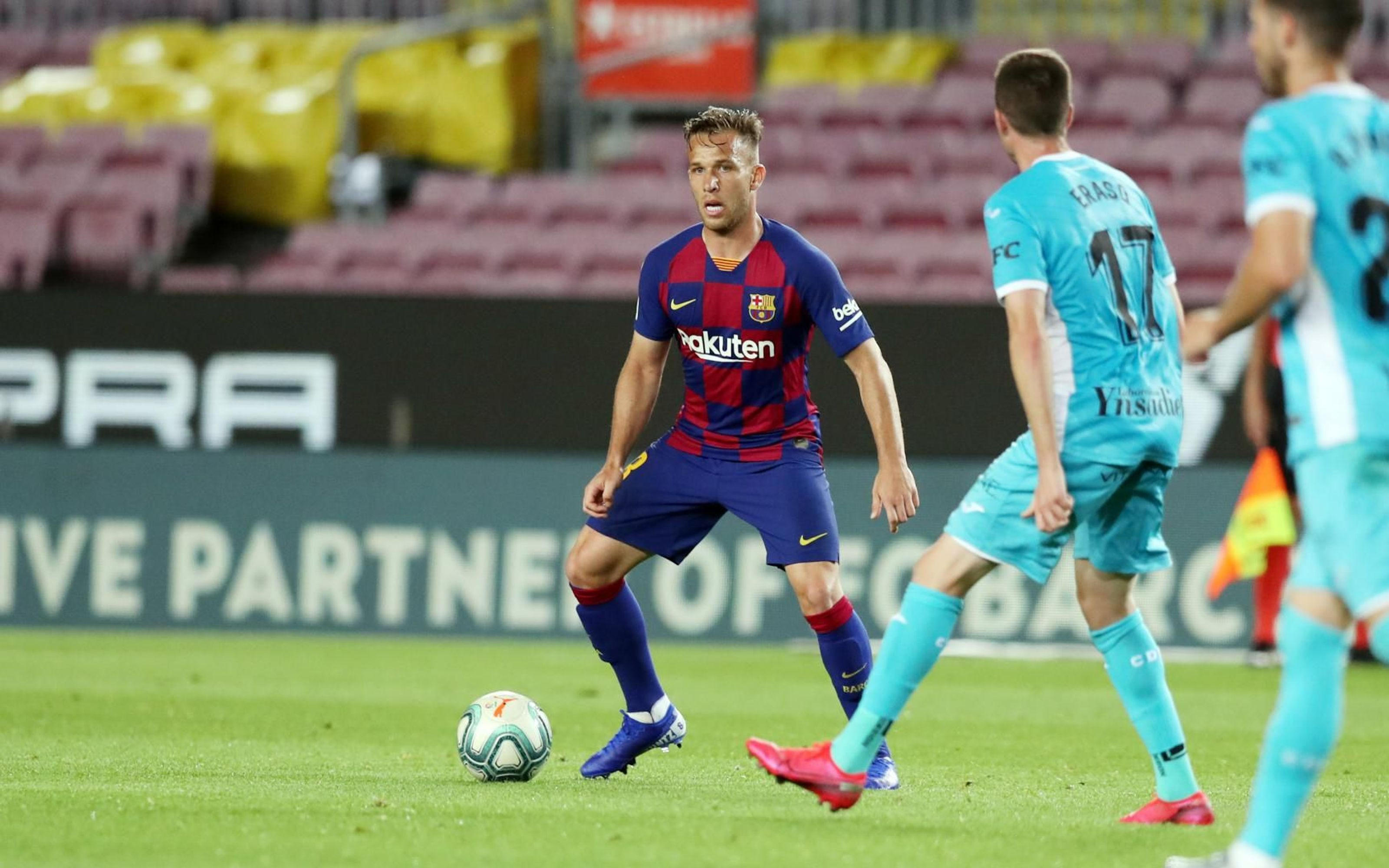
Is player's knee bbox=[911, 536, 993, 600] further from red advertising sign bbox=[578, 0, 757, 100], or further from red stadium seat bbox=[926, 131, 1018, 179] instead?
red advertising sign bbox=[578, 0, 757, 100]

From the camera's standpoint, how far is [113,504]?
13.0m

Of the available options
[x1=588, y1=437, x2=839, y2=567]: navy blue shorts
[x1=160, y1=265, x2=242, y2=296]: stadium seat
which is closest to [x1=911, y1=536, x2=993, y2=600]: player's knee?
[x1=588, y1=437, x2=839, y2=567]: navy blue shorts

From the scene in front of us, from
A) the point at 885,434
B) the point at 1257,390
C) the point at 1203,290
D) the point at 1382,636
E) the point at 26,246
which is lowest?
the point at 1203,290

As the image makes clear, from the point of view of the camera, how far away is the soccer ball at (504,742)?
20.9 ft

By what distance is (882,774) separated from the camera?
6.30m

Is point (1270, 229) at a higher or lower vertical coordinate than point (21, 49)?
higher

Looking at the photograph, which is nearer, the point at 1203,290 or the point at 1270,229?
the point at 1270,229

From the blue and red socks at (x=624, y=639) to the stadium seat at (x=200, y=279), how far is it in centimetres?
862

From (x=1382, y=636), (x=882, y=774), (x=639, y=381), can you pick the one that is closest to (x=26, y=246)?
(x=639, y=381)

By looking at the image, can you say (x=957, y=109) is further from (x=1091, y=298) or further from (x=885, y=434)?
(x=1091, y=298)

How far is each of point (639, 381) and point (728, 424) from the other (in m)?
0.34

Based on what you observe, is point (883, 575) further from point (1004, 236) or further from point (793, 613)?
point (1004, 236)

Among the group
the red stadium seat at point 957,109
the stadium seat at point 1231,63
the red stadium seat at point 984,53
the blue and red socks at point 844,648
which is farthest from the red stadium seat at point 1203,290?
the blue and red socks at point 844,648

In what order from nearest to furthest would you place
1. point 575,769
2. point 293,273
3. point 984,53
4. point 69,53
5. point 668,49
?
point 575,769 < point 293,273 < point 668,49 < point 984,53 < point 69,53
